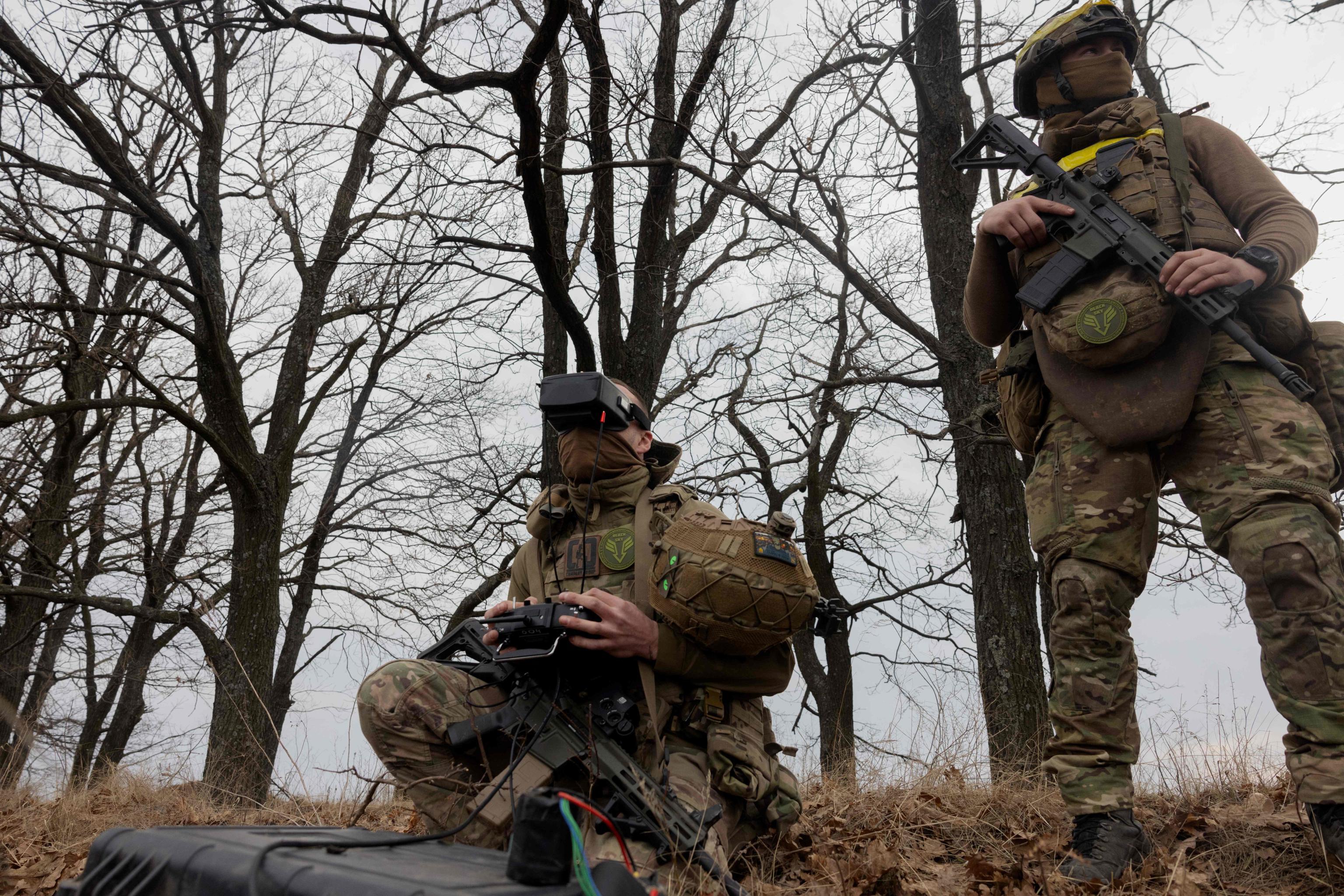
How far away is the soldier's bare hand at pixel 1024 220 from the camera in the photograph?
2938 millimetres

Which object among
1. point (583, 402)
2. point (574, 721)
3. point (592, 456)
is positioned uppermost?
point (583, 402)

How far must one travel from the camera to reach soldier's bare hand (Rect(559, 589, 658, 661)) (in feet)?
9.30

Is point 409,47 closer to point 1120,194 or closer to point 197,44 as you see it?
point 197,44

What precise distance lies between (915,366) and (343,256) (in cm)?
636

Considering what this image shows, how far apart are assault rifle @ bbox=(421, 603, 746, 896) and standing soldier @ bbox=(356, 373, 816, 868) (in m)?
0.06

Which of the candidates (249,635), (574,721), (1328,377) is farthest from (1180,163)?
(249,635)

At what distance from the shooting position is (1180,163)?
2854 mm

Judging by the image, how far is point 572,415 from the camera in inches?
128

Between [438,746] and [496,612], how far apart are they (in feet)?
1.69

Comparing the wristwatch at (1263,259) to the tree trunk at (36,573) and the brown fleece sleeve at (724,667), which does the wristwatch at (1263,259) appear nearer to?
the brown fleece sleeve at (724,667)

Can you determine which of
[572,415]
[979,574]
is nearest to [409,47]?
[572,415]

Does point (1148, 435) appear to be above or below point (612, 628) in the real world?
above

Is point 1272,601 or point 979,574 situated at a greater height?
point 979,574

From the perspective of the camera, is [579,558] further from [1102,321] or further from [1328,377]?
[1328,377]
